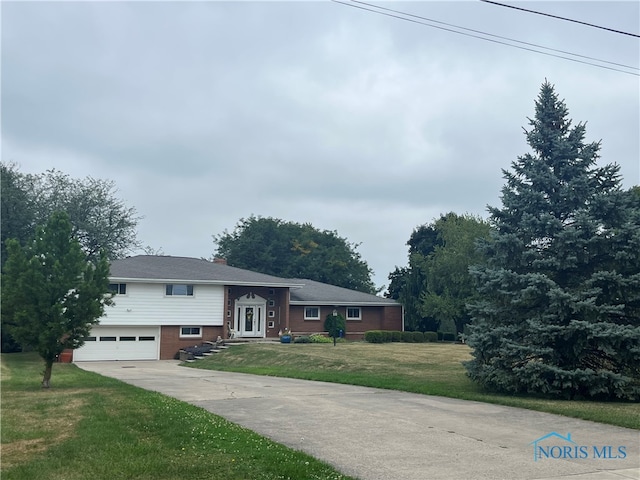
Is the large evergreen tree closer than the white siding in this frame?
Yes

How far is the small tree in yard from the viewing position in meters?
16.2

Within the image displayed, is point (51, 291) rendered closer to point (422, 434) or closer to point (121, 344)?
point (422, 434)

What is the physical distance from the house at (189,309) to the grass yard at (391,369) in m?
Result: 4.17

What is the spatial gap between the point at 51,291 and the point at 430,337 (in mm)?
28094

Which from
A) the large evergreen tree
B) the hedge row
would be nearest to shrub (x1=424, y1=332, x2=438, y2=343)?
the hedge row

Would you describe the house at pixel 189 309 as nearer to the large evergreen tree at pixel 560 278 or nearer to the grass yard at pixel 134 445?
the grass yard at pixel 134 445

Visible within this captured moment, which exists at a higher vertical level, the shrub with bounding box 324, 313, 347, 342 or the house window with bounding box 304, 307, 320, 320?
the house window with bounding box 304, 307, 320, 320

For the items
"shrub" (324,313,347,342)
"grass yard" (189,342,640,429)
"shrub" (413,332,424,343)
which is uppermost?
"shrub" (324,313,347,342)

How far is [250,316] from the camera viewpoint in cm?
3644

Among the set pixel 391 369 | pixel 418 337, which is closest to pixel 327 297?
pixel 418 337

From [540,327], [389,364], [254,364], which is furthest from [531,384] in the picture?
[254,364]

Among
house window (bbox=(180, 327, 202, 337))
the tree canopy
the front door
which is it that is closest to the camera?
house window (bbox=(180, 327, 202, 337))

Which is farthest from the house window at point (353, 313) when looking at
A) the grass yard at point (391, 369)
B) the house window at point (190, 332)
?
the house window at point (190, 332)

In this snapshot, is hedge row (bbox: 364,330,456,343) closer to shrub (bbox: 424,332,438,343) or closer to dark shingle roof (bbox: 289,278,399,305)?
shrub (bbox: 424,332,438,343)
